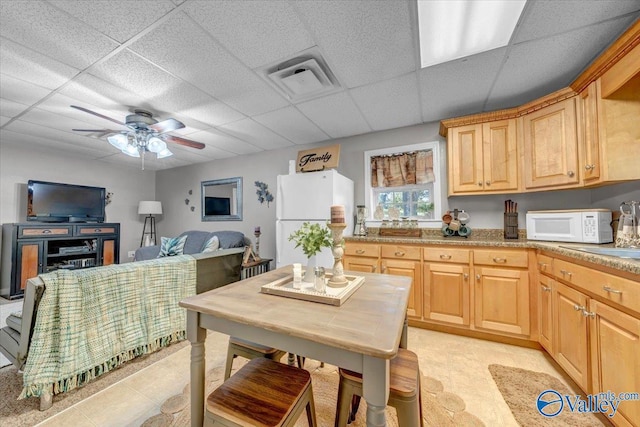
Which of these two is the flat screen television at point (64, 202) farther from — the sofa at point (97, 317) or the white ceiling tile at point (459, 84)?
the white ceiling tile at point (459, 84)

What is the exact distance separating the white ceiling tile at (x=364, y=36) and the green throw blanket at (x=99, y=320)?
2226mm

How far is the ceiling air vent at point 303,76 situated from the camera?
1.89 m

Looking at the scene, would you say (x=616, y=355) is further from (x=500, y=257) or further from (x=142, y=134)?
(x=142, y=134)

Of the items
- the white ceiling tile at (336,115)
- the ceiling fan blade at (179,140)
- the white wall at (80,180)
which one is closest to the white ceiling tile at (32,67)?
the ceiling fan blade at (179,140)

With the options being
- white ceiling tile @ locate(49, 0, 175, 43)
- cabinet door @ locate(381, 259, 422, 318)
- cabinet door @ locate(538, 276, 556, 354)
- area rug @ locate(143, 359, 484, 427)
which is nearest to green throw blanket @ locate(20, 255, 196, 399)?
area rug @ locate(143, 359, 484, 427)

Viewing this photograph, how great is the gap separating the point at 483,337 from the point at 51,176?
6868mm

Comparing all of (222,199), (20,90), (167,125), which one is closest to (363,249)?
(167,125)

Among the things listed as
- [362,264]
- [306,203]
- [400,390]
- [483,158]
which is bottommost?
[400,390]

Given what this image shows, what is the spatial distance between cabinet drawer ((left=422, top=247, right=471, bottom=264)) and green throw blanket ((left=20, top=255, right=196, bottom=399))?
2414mm

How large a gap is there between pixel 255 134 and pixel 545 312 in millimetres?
3680

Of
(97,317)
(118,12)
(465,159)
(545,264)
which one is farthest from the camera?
(465,159)

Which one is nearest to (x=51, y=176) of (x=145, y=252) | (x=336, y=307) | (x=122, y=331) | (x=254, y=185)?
(x=145, y=252)

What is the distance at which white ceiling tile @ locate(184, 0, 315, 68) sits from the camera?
1.42m

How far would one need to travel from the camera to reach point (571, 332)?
163 centimetres
